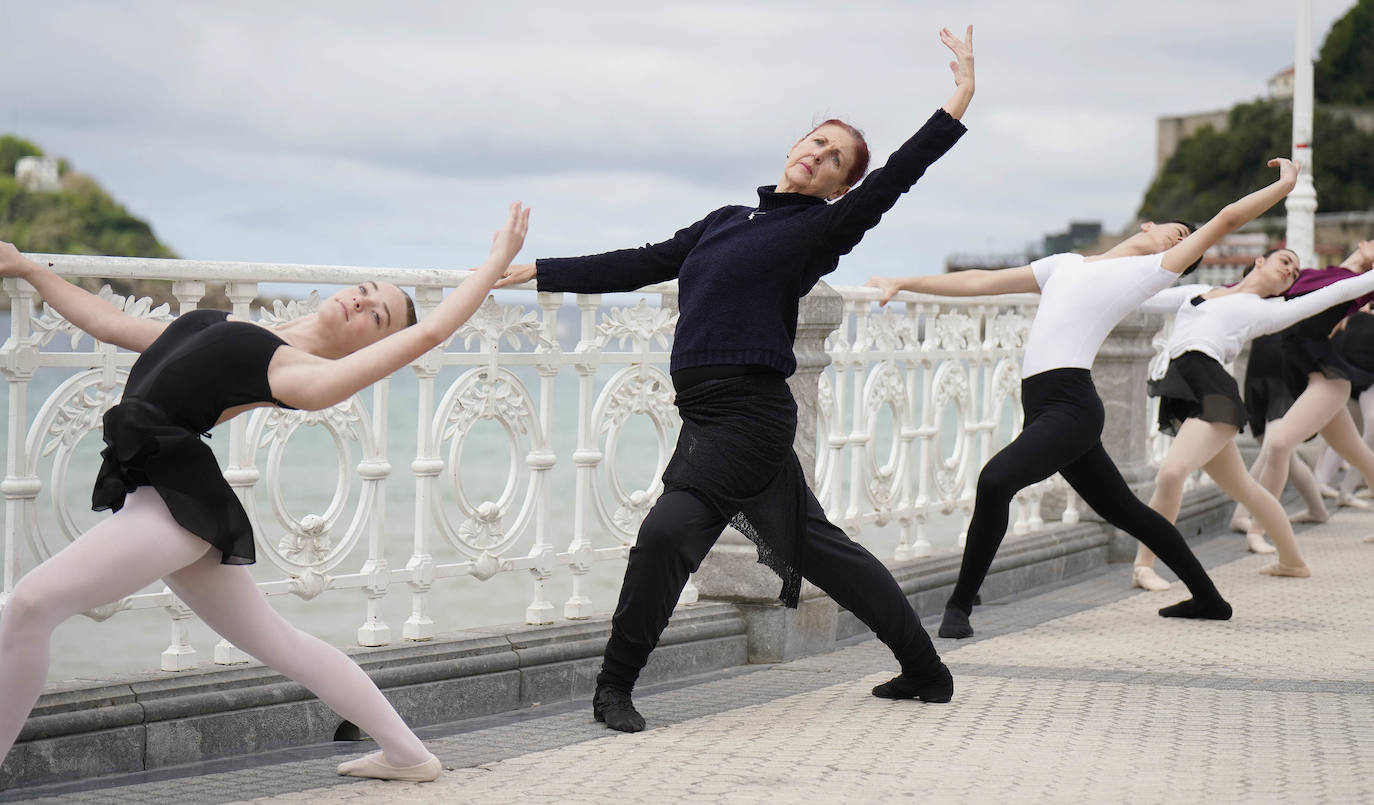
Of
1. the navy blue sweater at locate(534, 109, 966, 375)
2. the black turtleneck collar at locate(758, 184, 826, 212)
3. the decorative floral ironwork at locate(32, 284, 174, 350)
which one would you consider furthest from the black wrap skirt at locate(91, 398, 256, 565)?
the black turtleneck collar at locate(758, 184, 826, 212)

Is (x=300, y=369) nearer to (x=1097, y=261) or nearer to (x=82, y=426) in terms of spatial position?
(x=82, y=426)

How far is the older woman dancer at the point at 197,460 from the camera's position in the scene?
352cm

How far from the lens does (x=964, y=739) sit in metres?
4.71

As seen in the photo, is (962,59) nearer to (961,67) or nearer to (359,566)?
(961,67)

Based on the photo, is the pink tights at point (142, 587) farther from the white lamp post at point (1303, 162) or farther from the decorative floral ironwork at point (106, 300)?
the white lamp post at point (1303, 162)

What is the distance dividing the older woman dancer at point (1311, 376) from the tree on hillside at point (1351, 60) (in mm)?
94869

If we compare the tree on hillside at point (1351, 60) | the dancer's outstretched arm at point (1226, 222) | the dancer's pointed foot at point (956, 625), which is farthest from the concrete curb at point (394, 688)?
the tree on hillside at point (1351, 60)

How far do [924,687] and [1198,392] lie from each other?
3528 mm

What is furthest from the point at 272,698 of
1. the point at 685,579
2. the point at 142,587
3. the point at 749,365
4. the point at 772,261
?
the point at 772,261

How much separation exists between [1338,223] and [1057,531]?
84456 millimetres

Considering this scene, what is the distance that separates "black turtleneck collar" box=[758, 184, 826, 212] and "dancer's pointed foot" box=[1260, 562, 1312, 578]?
490 centimetres

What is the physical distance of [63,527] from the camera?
4176 millimetres

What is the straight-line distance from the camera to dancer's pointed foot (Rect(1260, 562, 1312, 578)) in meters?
8.75

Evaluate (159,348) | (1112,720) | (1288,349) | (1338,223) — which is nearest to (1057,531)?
(1288,349)
